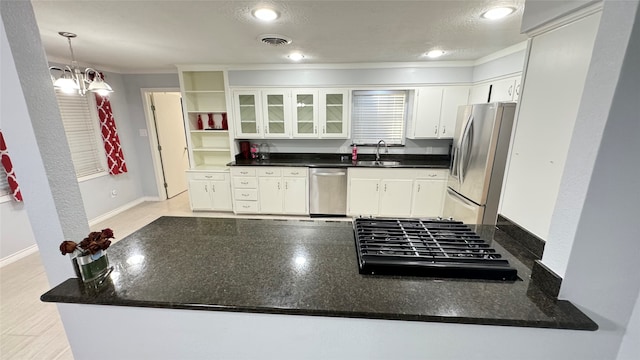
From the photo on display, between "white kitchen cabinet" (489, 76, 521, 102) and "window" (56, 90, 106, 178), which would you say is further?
"window" (56, 90, 106, 178)

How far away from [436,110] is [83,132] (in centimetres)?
513

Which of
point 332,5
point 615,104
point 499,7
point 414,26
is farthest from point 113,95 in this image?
point 615,104

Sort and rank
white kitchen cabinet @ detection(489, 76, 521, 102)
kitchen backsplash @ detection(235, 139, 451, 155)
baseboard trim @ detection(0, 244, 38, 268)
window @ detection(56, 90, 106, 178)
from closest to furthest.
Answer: white kitchen cabinet @ detection(489, 76, 521, 102) → baseboard trim @ detection(0, 244, 38, 268) → window @ detection(56, 90, 106, 178) → kitchen backsplash @ detection(235, 139, 451, 155)

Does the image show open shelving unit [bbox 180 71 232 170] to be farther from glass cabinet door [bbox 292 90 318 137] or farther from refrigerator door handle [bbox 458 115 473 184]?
refrigerator door handle [bbox 458 115 473 184]

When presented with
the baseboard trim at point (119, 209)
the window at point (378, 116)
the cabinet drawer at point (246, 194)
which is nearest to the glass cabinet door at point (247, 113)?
the cabinet drawer at point (246, 194)

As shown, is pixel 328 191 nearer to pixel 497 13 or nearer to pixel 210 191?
pixel 210 191

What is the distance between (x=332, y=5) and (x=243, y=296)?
1814mm

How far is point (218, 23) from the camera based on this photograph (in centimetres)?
196

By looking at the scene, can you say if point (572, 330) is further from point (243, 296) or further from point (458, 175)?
point (458, 175)

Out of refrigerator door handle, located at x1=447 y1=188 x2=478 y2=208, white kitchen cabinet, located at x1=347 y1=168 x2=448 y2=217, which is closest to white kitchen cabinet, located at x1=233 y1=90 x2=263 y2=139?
white kitchen cabinet, located at x1=347 y1=168 x2=448 y2=217

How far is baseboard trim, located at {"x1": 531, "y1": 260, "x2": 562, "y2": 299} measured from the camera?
0.90 m

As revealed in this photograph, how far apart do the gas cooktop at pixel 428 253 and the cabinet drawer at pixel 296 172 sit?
7.66 feet

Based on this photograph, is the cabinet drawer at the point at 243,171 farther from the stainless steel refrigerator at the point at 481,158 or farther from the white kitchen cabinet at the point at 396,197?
the stainless steel refrigerator at the point at 481,158

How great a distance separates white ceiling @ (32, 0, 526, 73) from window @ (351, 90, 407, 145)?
64cm
